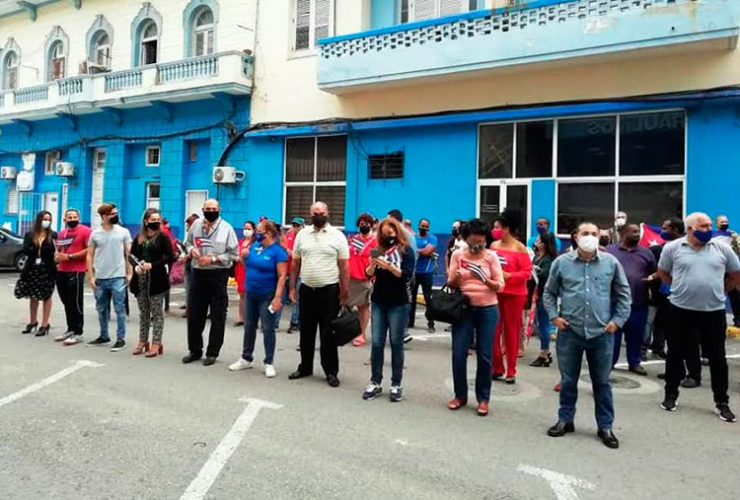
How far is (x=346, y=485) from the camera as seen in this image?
154 inches

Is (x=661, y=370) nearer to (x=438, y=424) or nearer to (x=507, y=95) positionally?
(x=438, y=424)

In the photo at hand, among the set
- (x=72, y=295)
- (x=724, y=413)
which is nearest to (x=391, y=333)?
(x=724, y=413)

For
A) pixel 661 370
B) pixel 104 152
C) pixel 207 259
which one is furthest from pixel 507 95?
pixel 104 152

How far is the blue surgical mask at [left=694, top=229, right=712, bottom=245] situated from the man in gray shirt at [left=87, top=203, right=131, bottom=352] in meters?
6.51

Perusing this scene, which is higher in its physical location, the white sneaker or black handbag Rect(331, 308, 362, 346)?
black handbag Rect(331, 308, 362, 346)

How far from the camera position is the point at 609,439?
479cm

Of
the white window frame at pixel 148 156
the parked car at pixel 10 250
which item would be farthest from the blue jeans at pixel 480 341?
the parked car at pixel 10 250

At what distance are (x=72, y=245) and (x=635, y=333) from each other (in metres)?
7.27

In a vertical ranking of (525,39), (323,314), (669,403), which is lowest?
(669,403)

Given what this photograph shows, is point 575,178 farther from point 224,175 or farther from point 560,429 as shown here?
point 224,175

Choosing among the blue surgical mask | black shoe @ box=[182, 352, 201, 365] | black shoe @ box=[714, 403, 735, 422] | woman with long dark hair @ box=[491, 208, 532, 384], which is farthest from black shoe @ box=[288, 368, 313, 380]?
the blue surgical mask

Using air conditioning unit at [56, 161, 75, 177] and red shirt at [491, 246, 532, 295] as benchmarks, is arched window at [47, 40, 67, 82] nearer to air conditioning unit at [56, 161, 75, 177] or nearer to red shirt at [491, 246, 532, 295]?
air conditioning unit at [56, 161, 75, 177]

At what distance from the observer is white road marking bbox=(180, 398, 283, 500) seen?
3813 mm

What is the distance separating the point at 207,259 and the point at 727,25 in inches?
383
